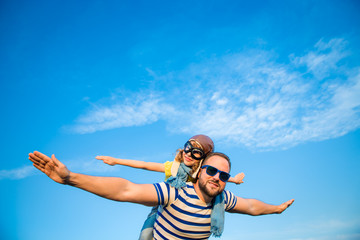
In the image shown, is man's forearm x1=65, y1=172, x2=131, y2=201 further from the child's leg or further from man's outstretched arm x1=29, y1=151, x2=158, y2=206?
the child's leg

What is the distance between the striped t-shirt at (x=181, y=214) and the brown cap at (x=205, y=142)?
1.23m

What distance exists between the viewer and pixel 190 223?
4.52 meters

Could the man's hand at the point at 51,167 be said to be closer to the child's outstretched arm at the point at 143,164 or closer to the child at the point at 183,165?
the child at the point at 183,165

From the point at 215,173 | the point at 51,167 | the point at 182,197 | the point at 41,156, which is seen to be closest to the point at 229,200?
the point at 215,173

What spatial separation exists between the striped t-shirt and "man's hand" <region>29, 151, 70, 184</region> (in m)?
1.52

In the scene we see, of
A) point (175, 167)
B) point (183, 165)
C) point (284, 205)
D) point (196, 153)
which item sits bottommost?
point (284, 205)

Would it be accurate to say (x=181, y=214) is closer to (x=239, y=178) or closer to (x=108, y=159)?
(x=108, y=159)

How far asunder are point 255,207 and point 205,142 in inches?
69.8

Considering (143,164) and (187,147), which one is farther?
(143,164)

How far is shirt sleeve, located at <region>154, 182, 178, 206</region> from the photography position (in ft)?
13.9

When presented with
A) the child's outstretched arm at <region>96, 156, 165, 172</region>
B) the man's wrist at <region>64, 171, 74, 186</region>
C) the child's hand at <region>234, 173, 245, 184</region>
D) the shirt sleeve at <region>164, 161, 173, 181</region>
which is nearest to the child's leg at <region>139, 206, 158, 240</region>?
the shirt sleeve at <region>164, 161, 173, 181</region>

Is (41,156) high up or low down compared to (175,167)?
down

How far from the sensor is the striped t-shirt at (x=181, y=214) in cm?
442

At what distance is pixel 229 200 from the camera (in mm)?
5332
